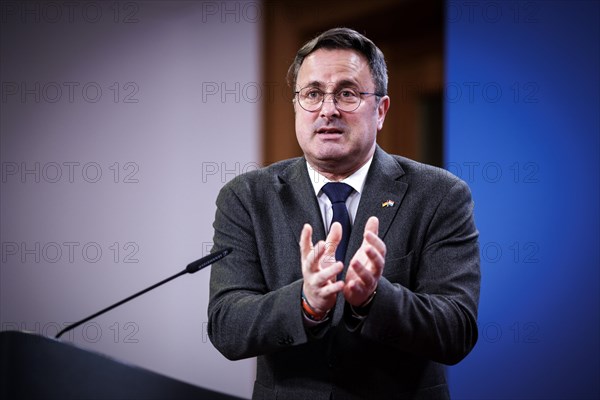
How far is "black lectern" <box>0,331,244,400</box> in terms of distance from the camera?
1193mm

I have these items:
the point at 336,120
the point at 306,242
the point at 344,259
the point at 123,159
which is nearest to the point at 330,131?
the point at 336,120

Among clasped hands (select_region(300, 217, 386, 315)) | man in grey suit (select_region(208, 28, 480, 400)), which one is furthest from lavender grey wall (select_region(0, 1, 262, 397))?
clasped hands (select_region(300, 217, 386, 315))

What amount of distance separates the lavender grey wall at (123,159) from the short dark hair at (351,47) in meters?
1.30

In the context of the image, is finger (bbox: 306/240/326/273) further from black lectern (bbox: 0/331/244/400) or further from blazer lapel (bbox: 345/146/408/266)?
black lectern (bbox: 0/331/244/400)

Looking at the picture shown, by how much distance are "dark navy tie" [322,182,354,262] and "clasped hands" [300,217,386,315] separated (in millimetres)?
265

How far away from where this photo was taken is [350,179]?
1.79 m

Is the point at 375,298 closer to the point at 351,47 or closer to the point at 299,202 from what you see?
the point at 299,202

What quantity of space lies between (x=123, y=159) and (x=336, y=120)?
152 cm

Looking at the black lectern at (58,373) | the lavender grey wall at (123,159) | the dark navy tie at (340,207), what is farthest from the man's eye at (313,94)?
the lavender grey wall at (123,159)

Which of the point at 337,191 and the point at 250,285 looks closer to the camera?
the point at 250,285

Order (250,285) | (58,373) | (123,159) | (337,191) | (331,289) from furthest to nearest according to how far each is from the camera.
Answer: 1. (123,159)
2. (337,191)
3. (250,285)
4. (331,289)
5. (58,373)

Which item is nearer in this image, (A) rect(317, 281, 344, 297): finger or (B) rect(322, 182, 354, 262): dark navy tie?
(A) rect(317, 281, 344, 297): finger

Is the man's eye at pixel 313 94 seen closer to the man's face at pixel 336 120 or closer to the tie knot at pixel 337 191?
the man's face at pixel 336 120

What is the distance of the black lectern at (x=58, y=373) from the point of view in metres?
1.19
